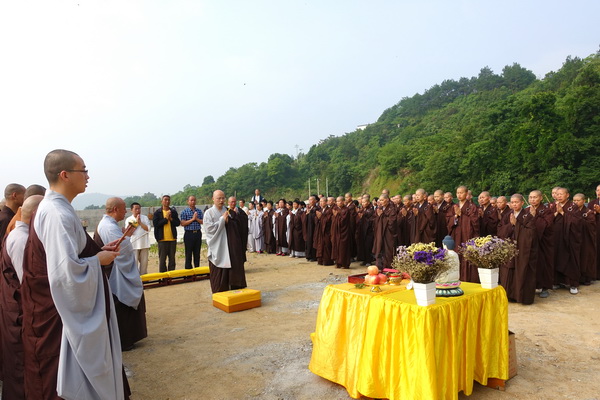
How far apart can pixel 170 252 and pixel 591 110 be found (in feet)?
102

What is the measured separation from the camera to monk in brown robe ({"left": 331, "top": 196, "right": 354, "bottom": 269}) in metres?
10.9

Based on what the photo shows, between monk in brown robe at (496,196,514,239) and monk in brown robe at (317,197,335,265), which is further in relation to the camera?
monk in brown robe at (317,197,335,265)

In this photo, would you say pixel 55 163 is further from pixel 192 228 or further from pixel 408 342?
pixel 192 228

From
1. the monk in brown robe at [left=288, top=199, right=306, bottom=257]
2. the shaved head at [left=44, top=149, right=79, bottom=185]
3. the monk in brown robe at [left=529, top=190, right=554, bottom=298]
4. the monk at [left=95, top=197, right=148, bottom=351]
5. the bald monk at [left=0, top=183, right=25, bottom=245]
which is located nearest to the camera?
the shaved head at [left=44, top=149, right=79, bottom=185]

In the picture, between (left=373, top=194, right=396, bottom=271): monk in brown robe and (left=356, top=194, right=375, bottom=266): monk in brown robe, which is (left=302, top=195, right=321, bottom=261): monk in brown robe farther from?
(left=373, top=194, right=396, bottom=271): monk in brown robe

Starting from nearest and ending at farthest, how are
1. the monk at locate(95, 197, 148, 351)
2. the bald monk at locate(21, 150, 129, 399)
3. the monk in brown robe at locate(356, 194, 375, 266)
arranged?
1. the bald monk at locate(21, 150, 129, 399)
2. the monk at locate(95, 197, 148, 351)
3. the monk in brown robe at locate(356, 194, 375, 266)

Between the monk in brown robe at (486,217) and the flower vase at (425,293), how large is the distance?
5.28 m

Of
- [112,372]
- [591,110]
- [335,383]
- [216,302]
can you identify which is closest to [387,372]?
[335,383]

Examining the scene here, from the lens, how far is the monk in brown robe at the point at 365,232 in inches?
444

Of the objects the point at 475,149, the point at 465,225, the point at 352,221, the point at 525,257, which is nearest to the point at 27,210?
the point at 525,257

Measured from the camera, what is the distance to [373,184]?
53.7 metres

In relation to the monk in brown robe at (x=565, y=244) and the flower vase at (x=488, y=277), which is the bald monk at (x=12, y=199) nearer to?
the flower vase at (x=488, y=277)

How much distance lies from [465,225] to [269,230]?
8.29 metres

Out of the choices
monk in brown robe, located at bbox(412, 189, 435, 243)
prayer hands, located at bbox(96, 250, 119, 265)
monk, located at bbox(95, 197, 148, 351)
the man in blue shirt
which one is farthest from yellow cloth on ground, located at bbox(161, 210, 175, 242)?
prayer hands, located at bbox(96, 250, 119, 265)
